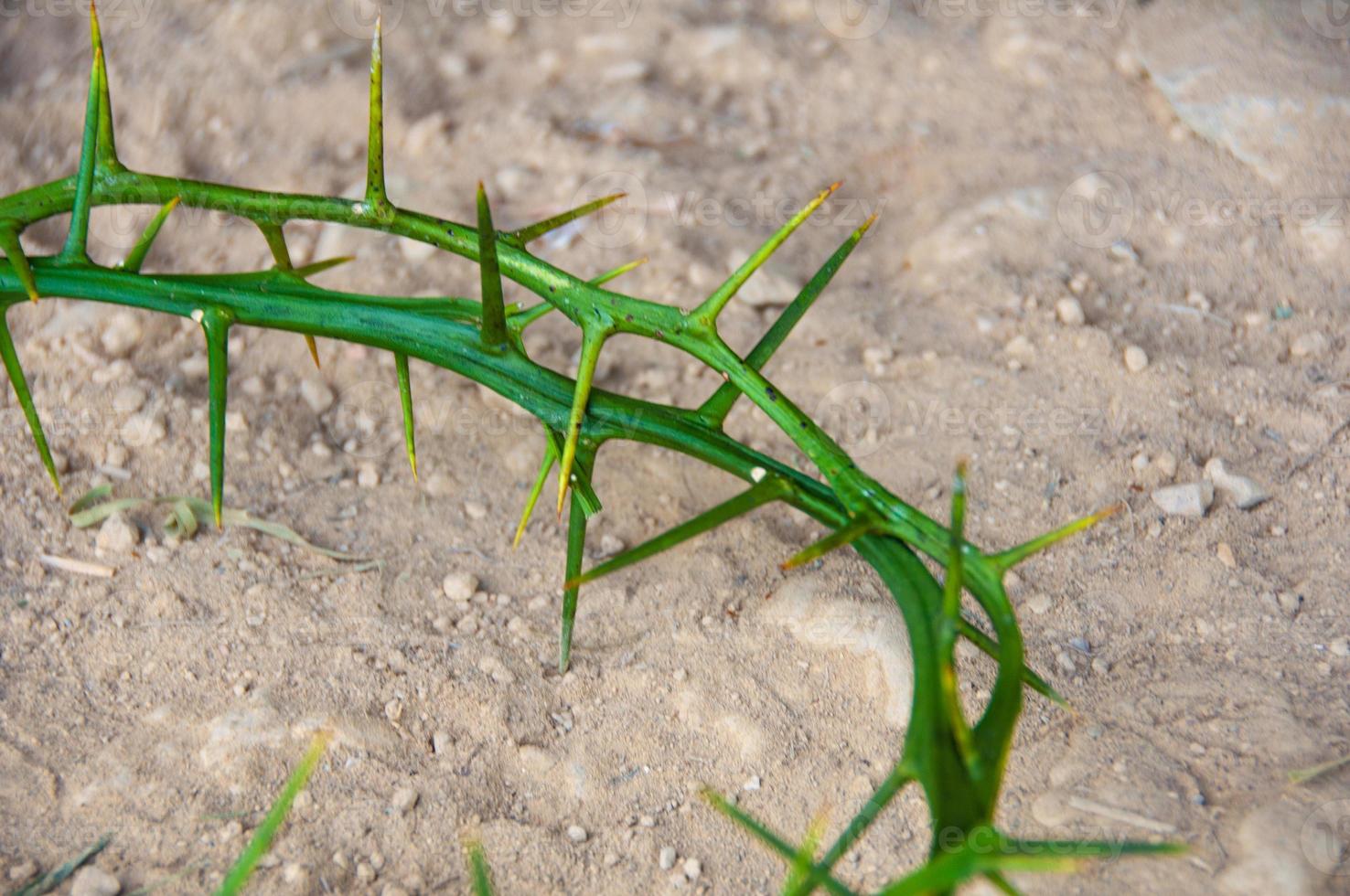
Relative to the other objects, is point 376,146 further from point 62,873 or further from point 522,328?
point 62,873

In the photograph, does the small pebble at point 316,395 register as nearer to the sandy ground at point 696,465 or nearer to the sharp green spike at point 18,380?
the sandy ground at point 696,465

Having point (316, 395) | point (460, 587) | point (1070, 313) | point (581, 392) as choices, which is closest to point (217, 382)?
point (581, 392)

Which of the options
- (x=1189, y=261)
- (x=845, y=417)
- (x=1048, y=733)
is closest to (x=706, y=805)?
(x=1048, y=733)

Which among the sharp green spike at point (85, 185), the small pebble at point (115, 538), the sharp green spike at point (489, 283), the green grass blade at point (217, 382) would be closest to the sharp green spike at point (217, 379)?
the green grass blade at point (217, 382)

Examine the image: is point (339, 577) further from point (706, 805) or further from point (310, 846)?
point (706, 805)

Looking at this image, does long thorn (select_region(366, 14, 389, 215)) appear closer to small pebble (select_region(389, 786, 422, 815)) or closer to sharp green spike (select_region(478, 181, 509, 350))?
sharp green spike (select_region(478, 181, 509, 350))
